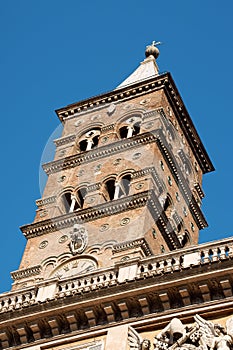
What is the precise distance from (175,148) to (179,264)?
20.8 m

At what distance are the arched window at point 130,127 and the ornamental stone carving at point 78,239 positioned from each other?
753 cm

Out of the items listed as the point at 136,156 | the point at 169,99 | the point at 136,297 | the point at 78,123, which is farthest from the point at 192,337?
the point at 78,123

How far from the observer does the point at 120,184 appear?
144ft

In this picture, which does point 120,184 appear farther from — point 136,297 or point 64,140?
point 136,297

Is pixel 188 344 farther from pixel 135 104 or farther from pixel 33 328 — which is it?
pixel 135 104

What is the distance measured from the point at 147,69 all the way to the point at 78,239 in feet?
51.6

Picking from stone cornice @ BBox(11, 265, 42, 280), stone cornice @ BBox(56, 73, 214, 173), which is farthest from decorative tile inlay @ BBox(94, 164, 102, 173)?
stone cornice @ BBox(11, 265, 42, 280)

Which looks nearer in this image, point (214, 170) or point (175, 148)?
point (175, 148)

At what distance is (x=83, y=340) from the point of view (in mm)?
27109

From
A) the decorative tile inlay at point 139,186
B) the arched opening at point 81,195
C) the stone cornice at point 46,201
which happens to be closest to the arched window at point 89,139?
the arched opening at point 81,195

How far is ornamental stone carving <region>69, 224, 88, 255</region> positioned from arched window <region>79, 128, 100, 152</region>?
7884 millimetres

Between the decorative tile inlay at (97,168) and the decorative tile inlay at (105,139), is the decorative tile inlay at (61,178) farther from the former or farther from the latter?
the decorative tile inlay at (105,139)

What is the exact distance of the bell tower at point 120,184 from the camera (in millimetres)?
40344

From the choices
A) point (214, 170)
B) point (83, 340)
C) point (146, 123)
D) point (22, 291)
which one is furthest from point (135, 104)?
point (83, 340)
